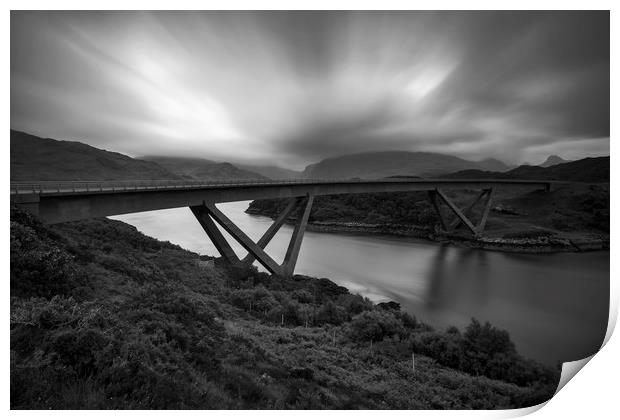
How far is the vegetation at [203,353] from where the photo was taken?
11.8ft

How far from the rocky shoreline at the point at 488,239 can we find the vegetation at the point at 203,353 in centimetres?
2435

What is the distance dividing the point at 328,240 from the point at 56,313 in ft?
107

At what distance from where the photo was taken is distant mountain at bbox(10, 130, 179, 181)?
18.8ft

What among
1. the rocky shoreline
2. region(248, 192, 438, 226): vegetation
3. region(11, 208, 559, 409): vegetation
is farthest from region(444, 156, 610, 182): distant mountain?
region(248, 192, 438, 226): vegetation

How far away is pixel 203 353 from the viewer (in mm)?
4883

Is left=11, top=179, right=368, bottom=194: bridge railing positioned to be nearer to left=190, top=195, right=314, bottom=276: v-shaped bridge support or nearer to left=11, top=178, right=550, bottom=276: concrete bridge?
left=11, top=178, right=550, bottom=276: concrete bridge

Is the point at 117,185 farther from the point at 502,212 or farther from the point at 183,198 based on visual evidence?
the point at 502,212

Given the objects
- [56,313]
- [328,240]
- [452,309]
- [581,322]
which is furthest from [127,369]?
[328,240]

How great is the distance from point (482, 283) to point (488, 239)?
15.4 m

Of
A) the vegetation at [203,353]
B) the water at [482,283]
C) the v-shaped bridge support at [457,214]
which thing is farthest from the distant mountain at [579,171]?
the v-shaped bridge support at [457,214]

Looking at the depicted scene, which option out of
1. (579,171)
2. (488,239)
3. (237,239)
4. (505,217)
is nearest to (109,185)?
(237,239)

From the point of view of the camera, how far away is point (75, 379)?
136 inches
